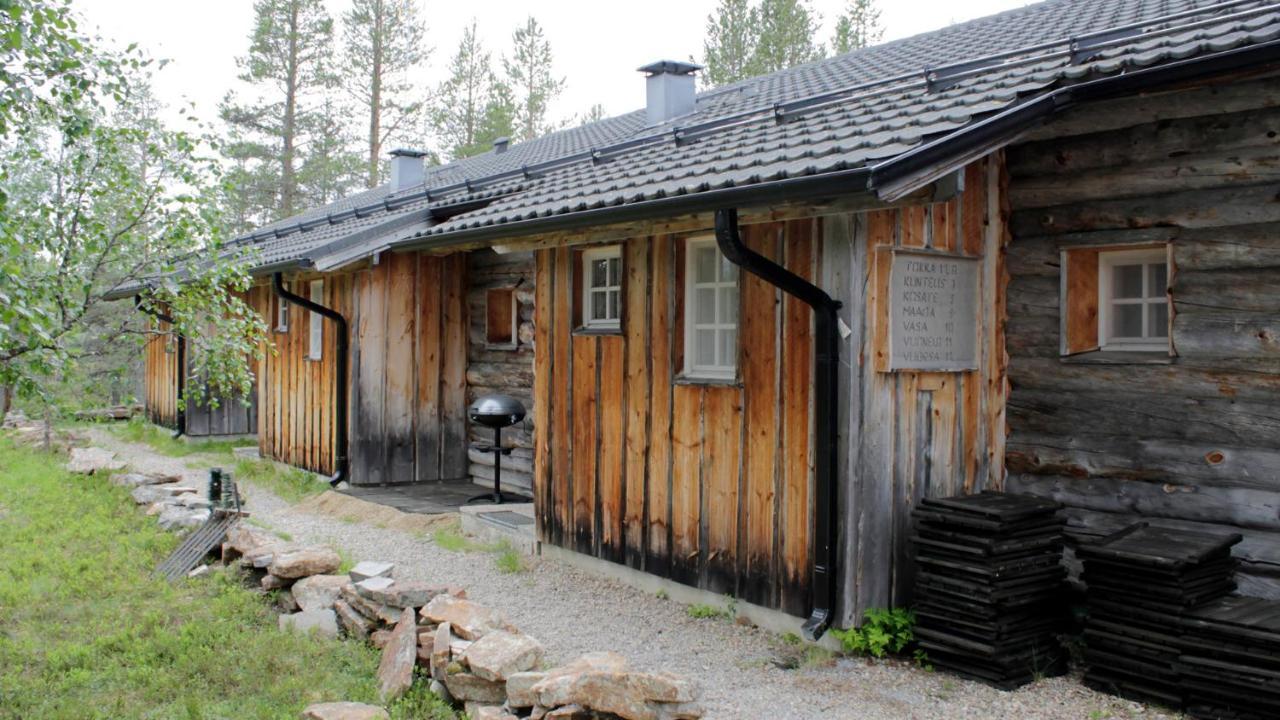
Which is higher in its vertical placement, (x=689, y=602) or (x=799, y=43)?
(x=799, y=43)

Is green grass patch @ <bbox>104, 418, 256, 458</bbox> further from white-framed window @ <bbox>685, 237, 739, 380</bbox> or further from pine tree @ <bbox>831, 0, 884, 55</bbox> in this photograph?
pine tree @ <bbox>831, 0, 884, 55</bbox>

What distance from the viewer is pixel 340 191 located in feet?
99.9

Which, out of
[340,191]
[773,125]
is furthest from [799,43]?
[773,125]

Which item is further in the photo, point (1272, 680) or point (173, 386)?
point (173, 386)

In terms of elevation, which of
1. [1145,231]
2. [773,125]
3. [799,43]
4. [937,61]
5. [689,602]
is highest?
[799,43]

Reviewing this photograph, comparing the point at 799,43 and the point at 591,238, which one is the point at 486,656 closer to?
the point at 591,238

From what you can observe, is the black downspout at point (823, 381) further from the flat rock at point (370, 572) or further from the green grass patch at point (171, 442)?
the green grass patch at point (171, 442)

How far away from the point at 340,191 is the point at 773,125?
2543 cm

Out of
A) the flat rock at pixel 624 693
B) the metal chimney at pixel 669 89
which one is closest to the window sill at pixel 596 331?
the flat rock at pixel 624 693

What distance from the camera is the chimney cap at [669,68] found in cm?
1231

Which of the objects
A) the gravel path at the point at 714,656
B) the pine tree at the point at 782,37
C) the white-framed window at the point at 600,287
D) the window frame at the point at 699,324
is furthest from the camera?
the pine tree at the point at 782,37

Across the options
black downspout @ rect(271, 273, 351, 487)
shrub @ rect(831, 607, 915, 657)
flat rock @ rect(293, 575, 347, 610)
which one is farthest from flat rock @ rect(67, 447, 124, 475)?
shrub @ rect(831, 607, 915, 657)

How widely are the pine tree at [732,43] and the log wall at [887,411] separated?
2264 centimetres

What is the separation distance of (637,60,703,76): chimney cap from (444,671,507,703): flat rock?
906cm
